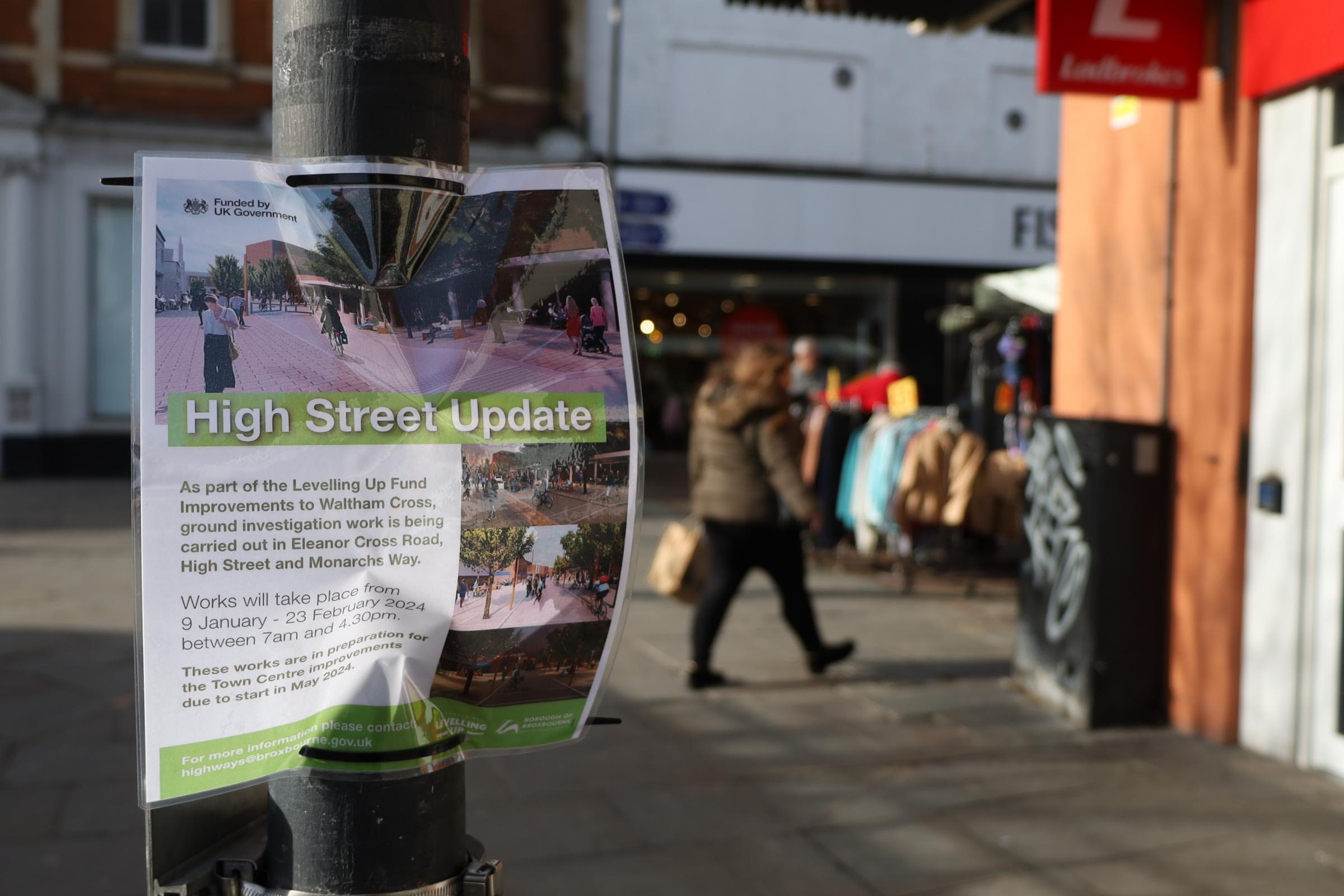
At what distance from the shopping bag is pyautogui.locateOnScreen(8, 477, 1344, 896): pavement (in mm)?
447

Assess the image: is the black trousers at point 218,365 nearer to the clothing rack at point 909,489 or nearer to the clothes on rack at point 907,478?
the clothing rack at point 909,489

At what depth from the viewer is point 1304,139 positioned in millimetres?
4855

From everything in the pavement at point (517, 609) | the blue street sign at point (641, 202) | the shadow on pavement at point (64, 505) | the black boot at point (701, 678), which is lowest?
the black boot at point (701, 678)

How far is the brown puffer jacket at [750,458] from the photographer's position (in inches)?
243

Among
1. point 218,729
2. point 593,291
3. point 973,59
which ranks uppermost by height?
point 973,59

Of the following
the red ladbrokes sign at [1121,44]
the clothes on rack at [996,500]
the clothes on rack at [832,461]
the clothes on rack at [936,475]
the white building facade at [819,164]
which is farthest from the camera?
the white building facade at [819,164]

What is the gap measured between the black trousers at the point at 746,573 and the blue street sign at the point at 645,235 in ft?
39.3

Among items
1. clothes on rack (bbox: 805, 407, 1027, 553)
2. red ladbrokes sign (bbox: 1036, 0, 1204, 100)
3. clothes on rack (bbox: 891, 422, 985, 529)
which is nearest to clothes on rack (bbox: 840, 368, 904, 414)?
clothes on rack (bbox: 805, 407, 1027, 553)

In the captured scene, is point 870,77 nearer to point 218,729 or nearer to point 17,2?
point 17,2

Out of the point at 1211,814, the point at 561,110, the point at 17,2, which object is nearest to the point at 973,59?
the point at 561,110

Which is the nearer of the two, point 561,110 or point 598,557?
point 598,557

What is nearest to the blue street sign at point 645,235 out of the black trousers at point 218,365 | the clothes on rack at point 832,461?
the clothes on rack at point 832,461

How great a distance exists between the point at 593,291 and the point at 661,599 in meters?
7.04

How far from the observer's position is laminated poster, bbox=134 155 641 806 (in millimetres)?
1577
